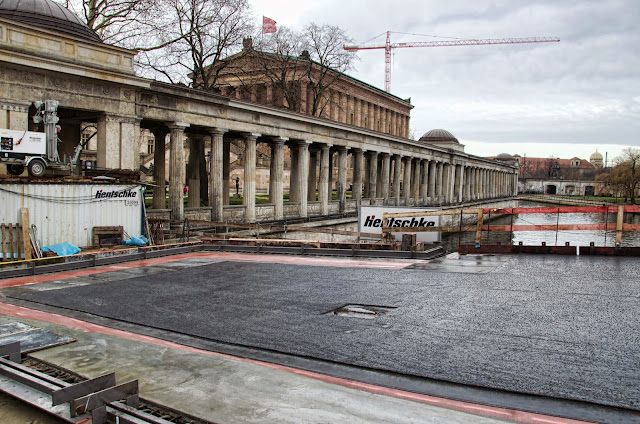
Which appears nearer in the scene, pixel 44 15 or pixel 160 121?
pixel 44 15

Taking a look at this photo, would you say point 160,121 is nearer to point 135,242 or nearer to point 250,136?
point 250,136

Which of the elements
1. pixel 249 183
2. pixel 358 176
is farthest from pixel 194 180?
pixel 358 176

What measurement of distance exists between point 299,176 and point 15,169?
837 inches

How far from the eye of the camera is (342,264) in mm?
16438

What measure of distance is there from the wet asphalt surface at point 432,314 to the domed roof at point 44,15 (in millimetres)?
13884

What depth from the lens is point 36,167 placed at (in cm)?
1955

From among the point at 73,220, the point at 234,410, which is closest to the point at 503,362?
the point at 234,410

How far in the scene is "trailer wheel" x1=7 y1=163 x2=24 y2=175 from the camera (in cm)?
1941

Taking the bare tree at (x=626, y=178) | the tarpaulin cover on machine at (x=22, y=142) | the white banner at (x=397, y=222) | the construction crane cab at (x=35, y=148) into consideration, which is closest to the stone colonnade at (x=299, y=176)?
the construction crane cab at (x=35, y=148)

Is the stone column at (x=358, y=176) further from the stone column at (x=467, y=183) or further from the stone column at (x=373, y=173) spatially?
the stone column at (x=467, y=183)

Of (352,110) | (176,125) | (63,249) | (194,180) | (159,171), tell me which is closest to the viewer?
(63,249)

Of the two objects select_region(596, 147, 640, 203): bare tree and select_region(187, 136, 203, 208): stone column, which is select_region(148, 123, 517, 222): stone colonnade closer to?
select_region(187, 136, 203, 208): stone column

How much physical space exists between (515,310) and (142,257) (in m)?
12.8

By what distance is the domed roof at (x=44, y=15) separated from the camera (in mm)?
22859
